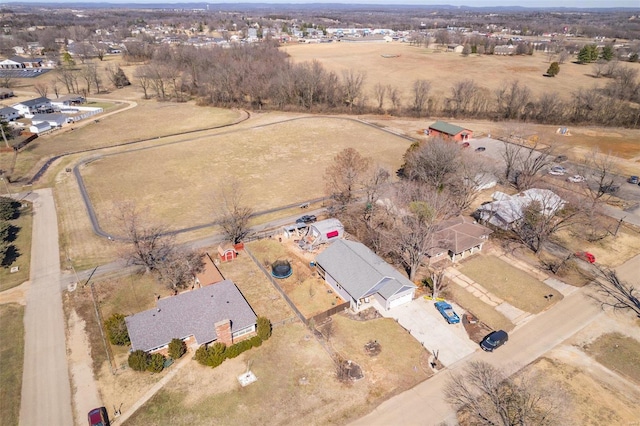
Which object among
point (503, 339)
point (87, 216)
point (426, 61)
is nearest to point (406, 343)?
point (503, 339)

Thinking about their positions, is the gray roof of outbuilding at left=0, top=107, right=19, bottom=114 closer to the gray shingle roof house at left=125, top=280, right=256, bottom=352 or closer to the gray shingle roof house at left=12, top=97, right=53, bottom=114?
the gray shingle roof house at left=12, top=97, right=53, bottom=114

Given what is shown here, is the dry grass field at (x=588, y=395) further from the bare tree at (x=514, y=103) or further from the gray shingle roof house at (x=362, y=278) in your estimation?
the bare tree at (x=514, y=103)

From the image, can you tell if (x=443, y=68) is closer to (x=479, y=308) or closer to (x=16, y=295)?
(x=479, y=308)

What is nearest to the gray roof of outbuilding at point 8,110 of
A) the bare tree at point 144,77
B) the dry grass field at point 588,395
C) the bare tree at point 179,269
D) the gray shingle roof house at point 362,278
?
the bare tree at point 144,77

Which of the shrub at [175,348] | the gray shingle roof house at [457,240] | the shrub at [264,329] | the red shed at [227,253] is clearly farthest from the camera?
the red shed at [227,253]

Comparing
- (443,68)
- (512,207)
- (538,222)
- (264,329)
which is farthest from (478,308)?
(443,68)

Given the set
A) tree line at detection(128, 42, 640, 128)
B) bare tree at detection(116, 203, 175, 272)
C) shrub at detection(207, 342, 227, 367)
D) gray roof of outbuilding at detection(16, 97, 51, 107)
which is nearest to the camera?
shrub at detection(207, 342, 227, 367)

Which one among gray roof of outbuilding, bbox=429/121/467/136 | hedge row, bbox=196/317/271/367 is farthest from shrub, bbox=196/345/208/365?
gray roof of outbuilding, bbox=429/121/467/136
